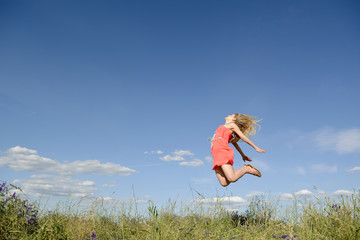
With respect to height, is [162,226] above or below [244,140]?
below

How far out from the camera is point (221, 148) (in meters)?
6.39

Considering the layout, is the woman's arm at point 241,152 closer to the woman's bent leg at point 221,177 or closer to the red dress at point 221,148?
the red dress at point 221,148

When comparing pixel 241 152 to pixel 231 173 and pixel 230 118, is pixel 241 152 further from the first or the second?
pixel 231 173

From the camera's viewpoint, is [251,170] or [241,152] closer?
[251,170]

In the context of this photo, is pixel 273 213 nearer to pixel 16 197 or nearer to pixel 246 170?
pixel 246 170

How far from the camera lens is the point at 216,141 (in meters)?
6.52

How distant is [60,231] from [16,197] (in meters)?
1.03

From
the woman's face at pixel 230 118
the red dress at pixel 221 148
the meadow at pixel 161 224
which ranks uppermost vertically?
the woman's face at pixel 230 118

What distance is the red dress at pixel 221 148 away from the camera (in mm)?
6250

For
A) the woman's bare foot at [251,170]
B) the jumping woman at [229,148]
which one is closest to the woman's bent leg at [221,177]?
the jumping woman at [229,148]

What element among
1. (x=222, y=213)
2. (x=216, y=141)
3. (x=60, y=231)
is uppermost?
(x=216, y=141)

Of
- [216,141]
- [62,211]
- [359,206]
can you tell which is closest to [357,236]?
[359,206]

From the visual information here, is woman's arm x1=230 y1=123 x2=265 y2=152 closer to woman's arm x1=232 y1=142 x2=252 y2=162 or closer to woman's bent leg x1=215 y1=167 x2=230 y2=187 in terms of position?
woman's arm x1=232 y1=142 x2=252 y2=162

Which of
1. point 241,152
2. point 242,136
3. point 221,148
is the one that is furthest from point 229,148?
point 241,152
